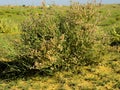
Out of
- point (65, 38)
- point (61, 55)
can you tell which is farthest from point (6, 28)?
point (61, 55)

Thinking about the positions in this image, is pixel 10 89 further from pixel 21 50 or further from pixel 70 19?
pixel 70 19

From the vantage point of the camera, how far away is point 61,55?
8523mm

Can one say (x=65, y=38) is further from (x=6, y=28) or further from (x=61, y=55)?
(x=6, y=28)

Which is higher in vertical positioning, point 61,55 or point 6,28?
point 61,55

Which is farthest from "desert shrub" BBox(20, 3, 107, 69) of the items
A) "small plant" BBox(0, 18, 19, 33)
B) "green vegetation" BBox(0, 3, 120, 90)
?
"small plant" BBox(0, 18, 19, 33)

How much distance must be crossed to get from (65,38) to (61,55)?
0.51 meters

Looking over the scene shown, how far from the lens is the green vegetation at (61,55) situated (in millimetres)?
8219

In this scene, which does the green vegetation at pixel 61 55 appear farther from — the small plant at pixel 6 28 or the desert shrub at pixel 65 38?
the small plant at pixel 6 28

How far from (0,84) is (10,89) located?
0.44 m

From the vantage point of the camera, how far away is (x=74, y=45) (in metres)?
8.84

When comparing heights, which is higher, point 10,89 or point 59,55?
point 59,55

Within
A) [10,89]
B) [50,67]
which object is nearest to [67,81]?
[50,67]

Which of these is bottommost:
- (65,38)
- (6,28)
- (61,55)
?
(6,28)

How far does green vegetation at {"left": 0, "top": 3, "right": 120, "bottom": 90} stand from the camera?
8219mm
